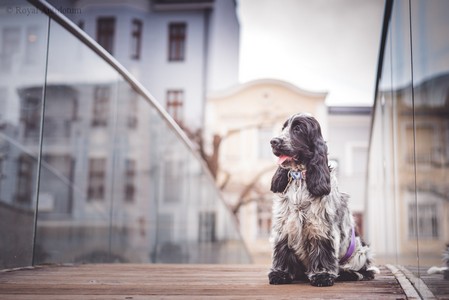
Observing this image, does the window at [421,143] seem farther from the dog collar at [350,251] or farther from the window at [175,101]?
the window at [175,101]

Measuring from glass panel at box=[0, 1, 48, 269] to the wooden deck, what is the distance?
42cm

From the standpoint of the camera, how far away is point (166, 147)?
795cm

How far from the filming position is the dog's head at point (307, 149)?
9.35ft

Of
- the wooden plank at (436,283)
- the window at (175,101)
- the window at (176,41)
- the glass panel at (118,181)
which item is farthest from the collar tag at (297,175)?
the window at (176,41)

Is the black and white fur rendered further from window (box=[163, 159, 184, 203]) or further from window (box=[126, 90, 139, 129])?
window (box=[163, 159, 184, 203])

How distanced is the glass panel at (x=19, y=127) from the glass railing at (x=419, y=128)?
2.20 metres

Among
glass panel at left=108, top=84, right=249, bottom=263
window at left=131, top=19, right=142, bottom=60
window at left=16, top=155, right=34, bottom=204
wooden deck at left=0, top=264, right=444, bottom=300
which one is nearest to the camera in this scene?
wooden deck at left=0, top=264, right=444, bottom=300

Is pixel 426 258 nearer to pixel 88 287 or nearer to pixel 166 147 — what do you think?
pixel 88 287

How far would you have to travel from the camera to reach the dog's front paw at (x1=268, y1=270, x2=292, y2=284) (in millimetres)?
2926

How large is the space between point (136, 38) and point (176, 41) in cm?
160

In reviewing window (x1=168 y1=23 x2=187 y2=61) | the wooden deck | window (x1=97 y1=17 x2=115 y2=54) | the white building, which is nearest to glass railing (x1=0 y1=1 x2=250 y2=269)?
the wooden deck

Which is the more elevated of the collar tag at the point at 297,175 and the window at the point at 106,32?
the window at the point at 106,32

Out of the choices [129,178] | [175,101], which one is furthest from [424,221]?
[175,101]

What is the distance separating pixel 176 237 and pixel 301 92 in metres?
14.6
